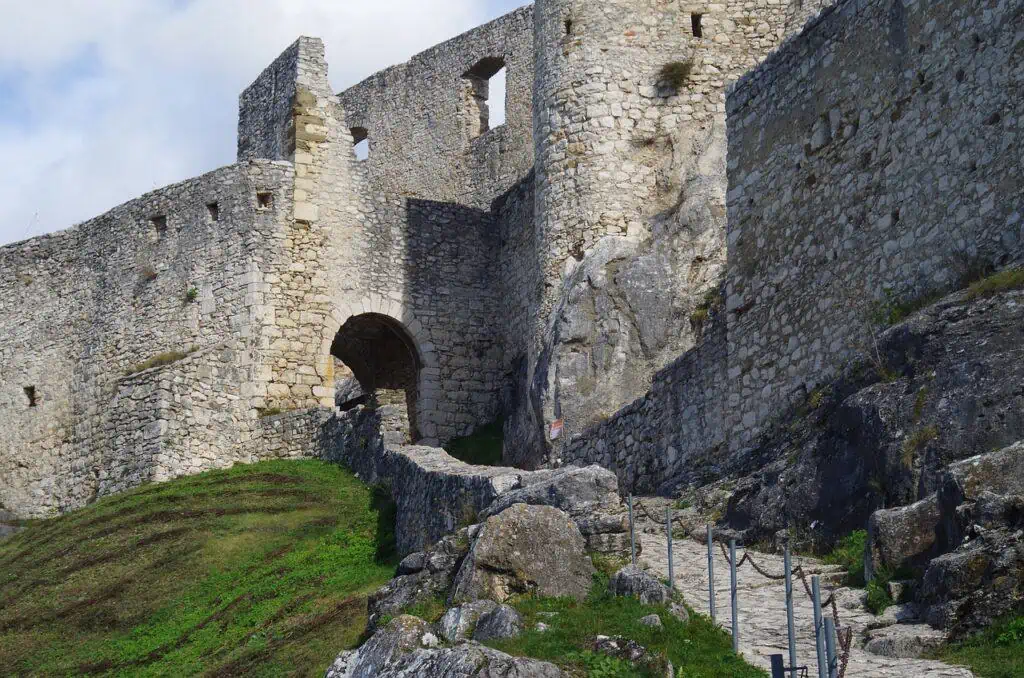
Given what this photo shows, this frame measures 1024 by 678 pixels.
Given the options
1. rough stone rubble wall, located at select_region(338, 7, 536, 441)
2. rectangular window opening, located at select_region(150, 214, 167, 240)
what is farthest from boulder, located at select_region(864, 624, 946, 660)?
rectangular window opening, located at select_region(150, 214, 167, 240)

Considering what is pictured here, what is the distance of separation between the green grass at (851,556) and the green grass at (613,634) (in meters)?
1.43

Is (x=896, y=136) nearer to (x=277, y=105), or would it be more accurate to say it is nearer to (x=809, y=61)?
(x=809, y=61)

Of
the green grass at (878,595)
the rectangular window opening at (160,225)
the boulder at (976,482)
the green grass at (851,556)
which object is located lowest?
the green grass at (878,595)

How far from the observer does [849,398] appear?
15375mm

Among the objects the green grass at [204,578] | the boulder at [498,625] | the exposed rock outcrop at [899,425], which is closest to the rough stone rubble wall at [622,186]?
the green grass at [204,578]

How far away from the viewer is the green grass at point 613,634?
11.5 m

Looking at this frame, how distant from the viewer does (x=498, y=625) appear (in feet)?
42.5

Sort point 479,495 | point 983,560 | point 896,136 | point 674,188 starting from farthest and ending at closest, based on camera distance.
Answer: point 674,188, point 479,495, point 896,136, point 983,560

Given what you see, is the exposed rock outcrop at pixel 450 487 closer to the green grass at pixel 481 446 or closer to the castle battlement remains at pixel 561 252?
the castle battlement remains at pixel 561 252

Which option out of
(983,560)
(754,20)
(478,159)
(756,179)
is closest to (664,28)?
(754,20)

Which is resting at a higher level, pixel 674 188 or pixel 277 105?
pixel 277 105

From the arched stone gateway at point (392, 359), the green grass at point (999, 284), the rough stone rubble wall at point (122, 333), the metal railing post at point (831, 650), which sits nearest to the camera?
the metal railing post at point (831, 650)

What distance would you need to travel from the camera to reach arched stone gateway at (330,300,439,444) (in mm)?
31781

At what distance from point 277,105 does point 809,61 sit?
17171 mm
